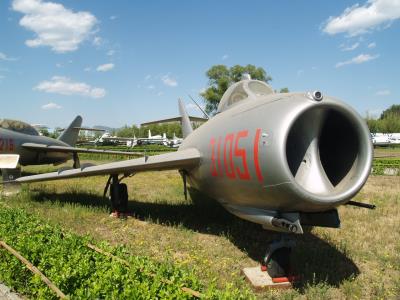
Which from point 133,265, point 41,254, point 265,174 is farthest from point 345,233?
point 41,254

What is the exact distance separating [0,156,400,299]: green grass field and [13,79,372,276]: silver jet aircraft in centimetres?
82

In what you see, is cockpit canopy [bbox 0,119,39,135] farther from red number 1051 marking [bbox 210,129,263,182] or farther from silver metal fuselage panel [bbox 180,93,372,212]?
silver metal fuselage panel [bbox 180,93,372,212]

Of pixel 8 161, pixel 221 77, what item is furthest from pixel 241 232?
pixel 221 77

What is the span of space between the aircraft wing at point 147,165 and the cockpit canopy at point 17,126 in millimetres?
7800

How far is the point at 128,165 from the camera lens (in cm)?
786

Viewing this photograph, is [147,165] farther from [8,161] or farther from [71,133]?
[71,133]

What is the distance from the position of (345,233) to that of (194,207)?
4199 mm

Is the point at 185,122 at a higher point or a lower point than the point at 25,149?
higher

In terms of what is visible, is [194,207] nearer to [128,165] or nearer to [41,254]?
[128,165]

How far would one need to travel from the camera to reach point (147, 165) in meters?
7.50

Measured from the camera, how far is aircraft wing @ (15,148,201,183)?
21.4 ft

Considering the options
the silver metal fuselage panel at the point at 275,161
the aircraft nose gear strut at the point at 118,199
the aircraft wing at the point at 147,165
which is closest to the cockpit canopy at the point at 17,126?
the aircraft wing at the point at 147,165

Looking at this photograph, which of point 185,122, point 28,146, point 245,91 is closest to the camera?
point 245,91

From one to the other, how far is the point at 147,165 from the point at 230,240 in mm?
2272
